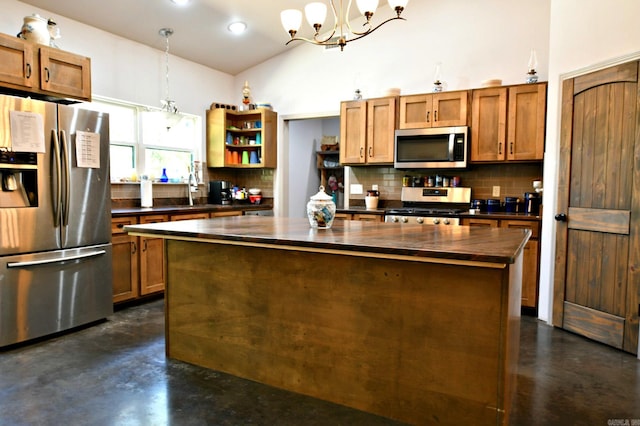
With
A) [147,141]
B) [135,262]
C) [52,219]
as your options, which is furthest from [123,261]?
[147,141]

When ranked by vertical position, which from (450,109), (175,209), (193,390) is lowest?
(193,390)

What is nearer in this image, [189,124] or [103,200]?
[103,200]

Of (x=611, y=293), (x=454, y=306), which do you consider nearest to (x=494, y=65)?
(x=611, y=293)

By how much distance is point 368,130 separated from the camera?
4738mm

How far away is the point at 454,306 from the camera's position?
5.96 ft

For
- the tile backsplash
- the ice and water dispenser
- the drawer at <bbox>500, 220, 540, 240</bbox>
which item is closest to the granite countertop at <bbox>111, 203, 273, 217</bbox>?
the ice and water dispenser

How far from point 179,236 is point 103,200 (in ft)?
5.17

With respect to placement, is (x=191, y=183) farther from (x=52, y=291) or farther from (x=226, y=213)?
(x=52, y=291)

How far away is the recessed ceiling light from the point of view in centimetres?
455

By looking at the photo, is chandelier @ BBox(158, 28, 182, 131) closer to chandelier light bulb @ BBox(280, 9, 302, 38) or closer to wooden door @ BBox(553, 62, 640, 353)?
chandelier light bulb @ BBox(280, 9, 302, 38)

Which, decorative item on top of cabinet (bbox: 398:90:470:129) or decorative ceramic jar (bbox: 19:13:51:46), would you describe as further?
decorative item on top of cabinet (bbox: 398:90:470:129)

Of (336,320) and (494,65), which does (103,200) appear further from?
(494,65)

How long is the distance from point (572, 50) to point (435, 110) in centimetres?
134

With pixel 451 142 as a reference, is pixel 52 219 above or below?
below
